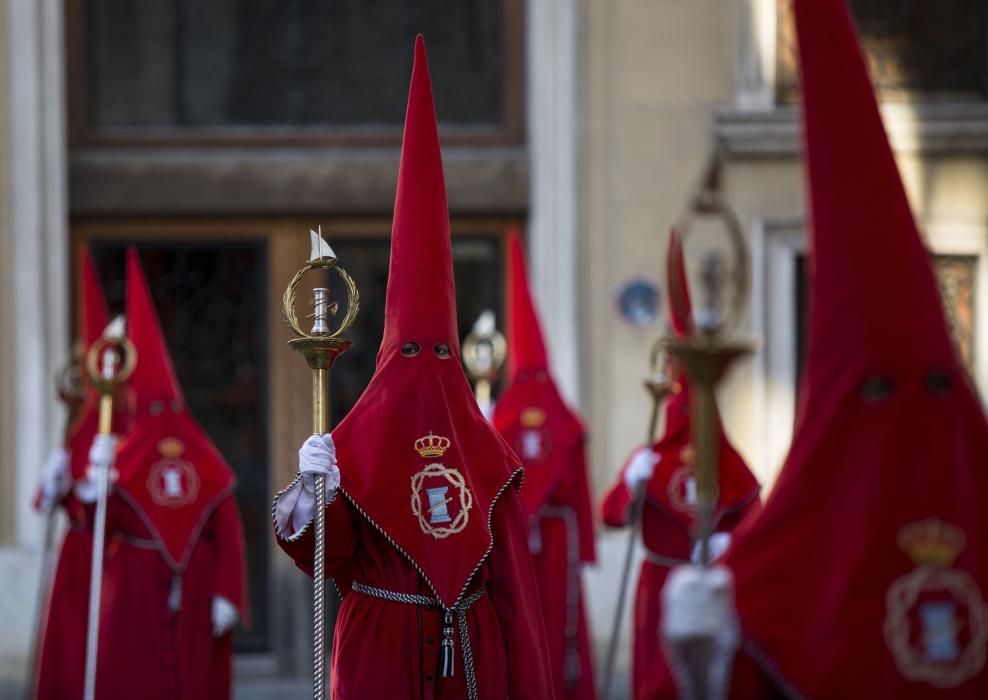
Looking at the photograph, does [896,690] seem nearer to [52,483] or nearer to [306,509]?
[306,509]

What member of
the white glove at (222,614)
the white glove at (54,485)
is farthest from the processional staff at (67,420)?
the white glove at (222,614)

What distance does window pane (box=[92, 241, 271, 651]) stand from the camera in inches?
389

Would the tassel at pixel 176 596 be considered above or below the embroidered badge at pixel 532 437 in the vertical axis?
below

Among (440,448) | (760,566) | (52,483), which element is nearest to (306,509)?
(440,448)

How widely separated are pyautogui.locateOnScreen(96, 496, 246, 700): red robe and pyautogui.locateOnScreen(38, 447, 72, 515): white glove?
1.41 feet

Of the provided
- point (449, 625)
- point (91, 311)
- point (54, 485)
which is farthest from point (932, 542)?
point (91, 311)

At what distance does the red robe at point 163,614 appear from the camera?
23.3 ft

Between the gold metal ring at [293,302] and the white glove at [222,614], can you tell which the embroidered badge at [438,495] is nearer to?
the gold metal ring at [293,302]

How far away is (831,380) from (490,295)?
682 cm

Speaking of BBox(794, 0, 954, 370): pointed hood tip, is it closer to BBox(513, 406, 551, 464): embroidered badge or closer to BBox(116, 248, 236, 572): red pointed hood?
BBox(116, 248, 236, 572): red pointed hood

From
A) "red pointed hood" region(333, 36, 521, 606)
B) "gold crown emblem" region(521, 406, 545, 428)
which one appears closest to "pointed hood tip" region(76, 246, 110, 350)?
"gold crown emblem" region(521, 406, 545, 428)

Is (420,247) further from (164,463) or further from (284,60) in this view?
(284,60)

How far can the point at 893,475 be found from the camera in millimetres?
3225

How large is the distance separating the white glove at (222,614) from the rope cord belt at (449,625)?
2.57 meters
